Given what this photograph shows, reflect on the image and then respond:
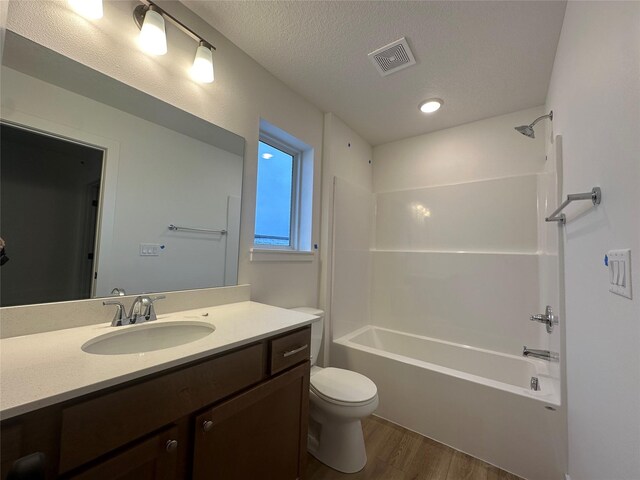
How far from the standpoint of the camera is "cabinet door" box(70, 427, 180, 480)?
0.62 metres

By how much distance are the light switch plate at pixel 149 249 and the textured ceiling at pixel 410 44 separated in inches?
48.8

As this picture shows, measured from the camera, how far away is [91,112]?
42.0 inches

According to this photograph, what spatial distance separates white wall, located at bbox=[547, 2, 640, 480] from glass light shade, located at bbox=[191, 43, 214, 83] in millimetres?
1561

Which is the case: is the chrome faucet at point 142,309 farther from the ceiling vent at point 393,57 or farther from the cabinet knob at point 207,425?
the ceiling vent at point 393,57

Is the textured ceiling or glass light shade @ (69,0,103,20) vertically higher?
the textured ceiling

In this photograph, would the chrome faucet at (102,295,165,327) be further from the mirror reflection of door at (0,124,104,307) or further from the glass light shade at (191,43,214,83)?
the glass light shade at (191,43,214,83)

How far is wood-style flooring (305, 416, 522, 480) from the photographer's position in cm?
145

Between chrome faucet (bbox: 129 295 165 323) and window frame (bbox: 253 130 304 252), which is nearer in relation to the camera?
chrome faucet (bbox: 129 295 165 323)

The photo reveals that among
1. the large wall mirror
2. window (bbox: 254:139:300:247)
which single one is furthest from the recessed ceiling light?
the large wall mirror

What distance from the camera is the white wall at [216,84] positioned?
98 centimetres

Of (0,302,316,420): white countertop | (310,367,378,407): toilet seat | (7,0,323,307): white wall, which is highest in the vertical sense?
(7,0,323,307): white wall

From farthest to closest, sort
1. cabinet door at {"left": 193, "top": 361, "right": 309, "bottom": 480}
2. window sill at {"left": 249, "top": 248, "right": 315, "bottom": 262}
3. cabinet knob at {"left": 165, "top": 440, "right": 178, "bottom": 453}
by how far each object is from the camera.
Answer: window sill at {"left": 249, "top": 248, "right": 315, "bottom": 262}
cabinet door at {"left": 193, "top": 361, "right": 309, "bottom": 480}
cabinet knob at {"left": 165, "top": 440, "right": 178, "bottom": 453}

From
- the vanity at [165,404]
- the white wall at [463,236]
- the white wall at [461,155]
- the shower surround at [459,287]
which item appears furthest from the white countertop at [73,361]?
the white wall at [461,155]

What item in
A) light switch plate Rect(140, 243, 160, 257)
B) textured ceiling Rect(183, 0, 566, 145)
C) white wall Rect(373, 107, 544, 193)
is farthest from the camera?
white wall Rect(373, 107, 544, 193)
